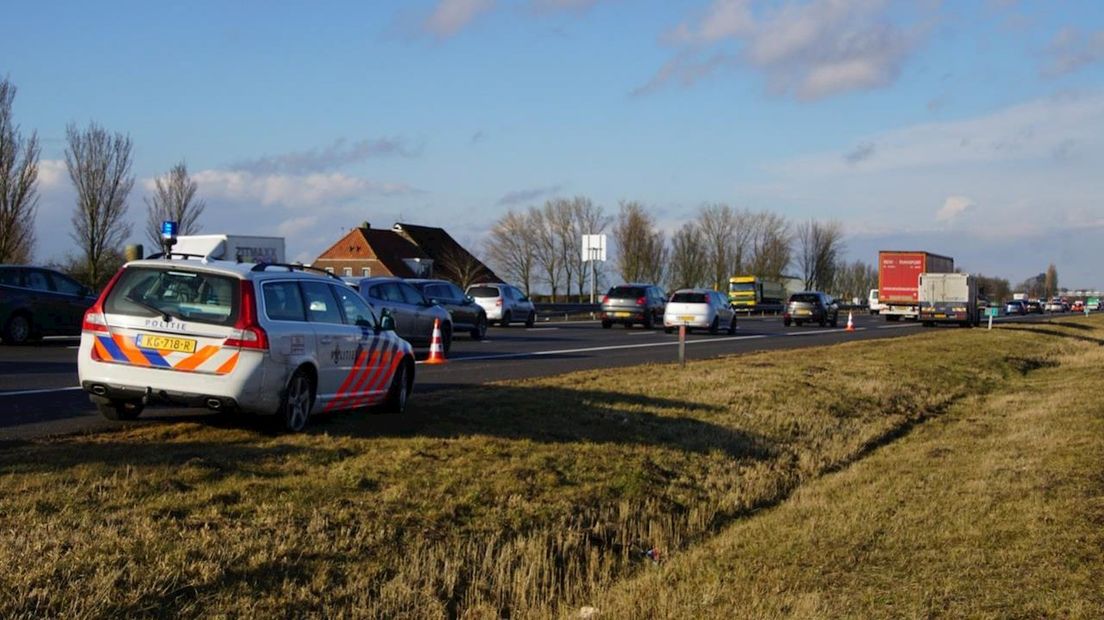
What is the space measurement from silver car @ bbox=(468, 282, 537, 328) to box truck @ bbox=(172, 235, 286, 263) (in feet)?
36.6

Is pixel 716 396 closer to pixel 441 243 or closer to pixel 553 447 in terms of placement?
pixel 553 447

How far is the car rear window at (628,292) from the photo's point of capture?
4191cm

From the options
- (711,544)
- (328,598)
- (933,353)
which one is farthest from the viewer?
(933,353)

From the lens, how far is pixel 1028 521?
9250 millimetres

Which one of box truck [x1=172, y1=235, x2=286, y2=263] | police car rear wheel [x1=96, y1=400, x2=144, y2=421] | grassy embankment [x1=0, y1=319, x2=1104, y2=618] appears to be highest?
box truck [x1=172, y1=235, x2=286, y2=263]

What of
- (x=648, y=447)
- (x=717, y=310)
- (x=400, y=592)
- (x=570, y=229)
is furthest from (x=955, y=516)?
(x=570, y=229)

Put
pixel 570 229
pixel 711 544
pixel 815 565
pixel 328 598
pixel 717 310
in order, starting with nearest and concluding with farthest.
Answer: pixel 328 598 < pixel 815 565 < pixel 711 544 < pixel 717 310 < pixel 570 229

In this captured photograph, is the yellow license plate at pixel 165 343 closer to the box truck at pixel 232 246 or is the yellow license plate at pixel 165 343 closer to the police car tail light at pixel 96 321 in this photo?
the police car tail light at pixel 96 321

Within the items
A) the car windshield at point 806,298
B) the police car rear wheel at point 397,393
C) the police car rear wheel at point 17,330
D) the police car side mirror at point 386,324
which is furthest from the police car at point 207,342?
the car windshield at point 806,298

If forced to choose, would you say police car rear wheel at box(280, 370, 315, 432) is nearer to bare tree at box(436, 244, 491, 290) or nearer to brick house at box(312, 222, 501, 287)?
brick house at box(312, 222, 501, 287)

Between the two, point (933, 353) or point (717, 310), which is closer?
point (933, 353)

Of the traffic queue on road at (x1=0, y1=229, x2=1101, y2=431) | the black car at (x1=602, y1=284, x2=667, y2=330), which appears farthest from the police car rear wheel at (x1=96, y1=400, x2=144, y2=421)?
the black car at (x1=602, y1=284, x2=667, y2=330)

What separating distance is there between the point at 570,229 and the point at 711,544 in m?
90.9

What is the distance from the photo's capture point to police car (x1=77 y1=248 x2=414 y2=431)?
30.2 feet
